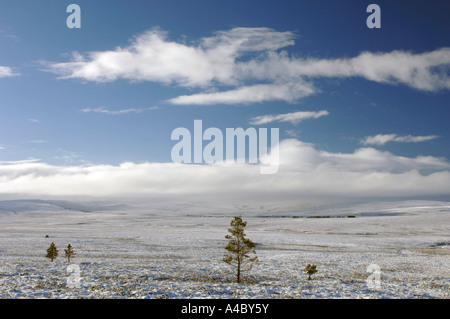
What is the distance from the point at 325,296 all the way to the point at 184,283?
919 cm

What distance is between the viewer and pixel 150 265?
1296 inches

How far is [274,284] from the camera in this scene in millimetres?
24938
